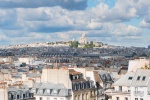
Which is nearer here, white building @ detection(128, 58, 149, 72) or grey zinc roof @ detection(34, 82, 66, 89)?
grey zinc roof @ detection(34, 82, 66, 89)

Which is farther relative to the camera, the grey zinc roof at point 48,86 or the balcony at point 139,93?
the grey zinc roof at point 48,86

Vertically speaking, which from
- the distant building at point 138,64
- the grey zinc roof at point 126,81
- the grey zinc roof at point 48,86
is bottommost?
the grey zinc roof at point 48,86

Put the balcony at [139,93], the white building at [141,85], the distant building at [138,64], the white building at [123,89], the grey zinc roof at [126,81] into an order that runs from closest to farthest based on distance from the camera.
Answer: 1. the white building at [141,85]
2. the balcony at [139,93]
3. the white building at [123,89]
4. the grey zinc roof at [126,81]
5. the distant building at [138,64]

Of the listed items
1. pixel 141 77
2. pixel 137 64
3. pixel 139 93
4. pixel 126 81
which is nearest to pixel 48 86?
pixel 126 81

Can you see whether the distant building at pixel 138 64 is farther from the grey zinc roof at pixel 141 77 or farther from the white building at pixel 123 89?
the grey zinc roof at pixel 141 77

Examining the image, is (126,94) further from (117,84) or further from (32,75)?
(32,75)

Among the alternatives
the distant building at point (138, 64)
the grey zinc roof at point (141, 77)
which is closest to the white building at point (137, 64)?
the distant building at point (138, 64)

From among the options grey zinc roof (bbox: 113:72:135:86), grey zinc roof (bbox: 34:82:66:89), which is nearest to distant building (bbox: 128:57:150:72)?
grey zinc roof (bbox: 113:72:135:86)

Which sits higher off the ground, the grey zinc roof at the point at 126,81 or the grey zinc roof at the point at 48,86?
the grey zinc roof at the point at 126,81

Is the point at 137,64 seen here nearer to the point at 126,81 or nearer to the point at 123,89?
the point at 126,81

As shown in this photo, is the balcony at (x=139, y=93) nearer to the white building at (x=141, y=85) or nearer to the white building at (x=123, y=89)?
the white building at (x=141, y=85)

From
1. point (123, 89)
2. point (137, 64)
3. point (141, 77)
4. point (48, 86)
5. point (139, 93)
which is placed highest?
point (137, 64)

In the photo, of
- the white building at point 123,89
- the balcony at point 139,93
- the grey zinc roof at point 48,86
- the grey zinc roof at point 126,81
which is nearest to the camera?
the balcony at point 139,93

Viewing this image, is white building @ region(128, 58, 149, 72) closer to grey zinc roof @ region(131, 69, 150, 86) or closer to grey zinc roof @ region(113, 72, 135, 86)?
grey zinc roof @ region(113, 72, 135, 86)
